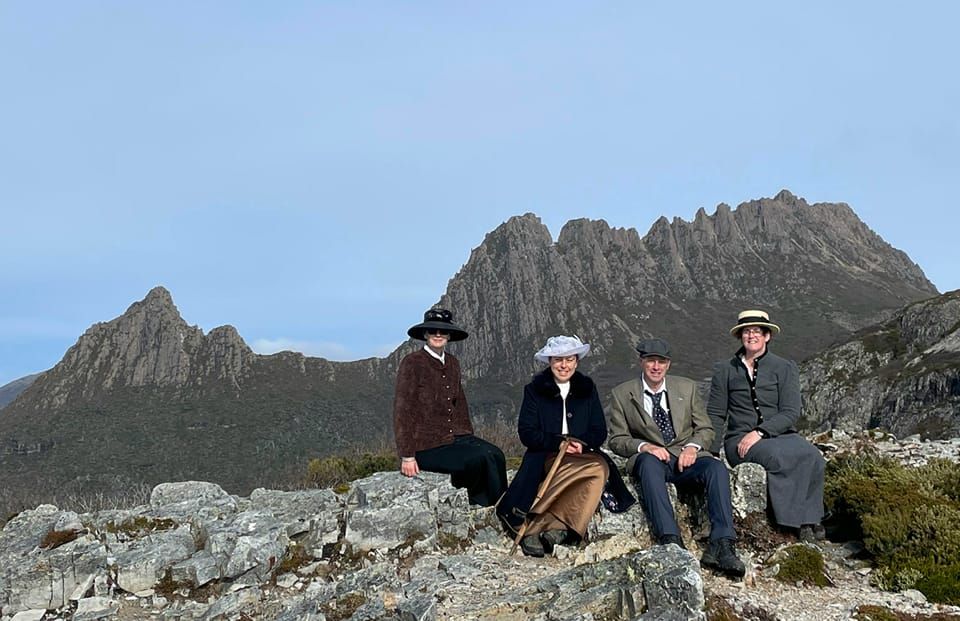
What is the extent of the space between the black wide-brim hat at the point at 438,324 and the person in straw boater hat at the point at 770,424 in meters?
4.39

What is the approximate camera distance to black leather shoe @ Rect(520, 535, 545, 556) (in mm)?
9188

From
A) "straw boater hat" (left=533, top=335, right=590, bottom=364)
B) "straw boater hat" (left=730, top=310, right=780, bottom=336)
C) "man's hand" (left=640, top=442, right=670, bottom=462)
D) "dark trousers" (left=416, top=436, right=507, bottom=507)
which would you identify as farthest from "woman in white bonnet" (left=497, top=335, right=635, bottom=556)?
"straw boater hat" (left=730, top=310, right=780, bottom=336)

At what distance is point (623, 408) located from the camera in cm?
970

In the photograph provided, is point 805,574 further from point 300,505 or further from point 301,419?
point 301,419

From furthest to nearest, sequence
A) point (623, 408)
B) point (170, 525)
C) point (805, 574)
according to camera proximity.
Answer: point (170, 525)
point (623, 408)
point (805, 574)

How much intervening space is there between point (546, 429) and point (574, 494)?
1.04m

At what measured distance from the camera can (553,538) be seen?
9336 millimetres

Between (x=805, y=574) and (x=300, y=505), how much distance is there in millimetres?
7929

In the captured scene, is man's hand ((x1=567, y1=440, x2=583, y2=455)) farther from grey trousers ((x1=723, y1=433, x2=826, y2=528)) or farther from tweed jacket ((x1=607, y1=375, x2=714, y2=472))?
grey trousers ((x1=723, y1=433, x2=826, y2=528))

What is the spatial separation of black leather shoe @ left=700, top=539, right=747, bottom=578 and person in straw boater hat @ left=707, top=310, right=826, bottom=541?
1.76 meters

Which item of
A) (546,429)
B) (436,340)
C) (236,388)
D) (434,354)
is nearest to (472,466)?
(546,429)

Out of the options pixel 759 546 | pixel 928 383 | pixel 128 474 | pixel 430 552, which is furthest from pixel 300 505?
pixel 128 474

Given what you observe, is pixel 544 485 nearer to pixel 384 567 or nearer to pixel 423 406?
pixel 384 567

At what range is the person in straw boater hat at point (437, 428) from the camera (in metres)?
10.8
